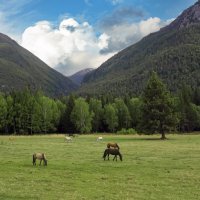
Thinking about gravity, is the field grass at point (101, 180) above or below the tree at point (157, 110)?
below

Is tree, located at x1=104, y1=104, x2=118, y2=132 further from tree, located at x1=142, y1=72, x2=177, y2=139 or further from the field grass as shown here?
the field grass

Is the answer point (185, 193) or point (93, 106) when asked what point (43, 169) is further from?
point (93, 106)

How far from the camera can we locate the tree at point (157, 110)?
3546 inches

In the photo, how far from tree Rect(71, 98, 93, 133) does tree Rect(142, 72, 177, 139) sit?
55.5 meters

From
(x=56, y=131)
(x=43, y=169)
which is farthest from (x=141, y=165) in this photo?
(x=56, y=131)

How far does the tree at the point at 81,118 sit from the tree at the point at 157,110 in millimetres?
55539

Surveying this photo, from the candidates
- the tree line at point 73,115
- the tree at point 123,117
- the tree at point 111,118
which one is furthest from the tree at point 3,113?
the tree at point 123,117

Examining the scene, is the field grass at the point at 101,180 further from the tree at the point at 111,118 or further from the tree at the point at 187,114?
the tree at the point at 111,118

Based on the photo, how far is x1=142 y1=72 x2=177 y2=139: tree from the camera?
90.1 m

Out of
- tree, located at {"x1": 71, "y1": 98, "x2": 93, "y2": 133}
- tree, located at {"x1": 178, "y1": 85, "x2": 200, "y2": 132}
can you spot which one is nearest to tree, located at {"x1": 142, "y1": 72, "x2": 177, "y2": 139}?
tree, located at {"x1": 178, "y1": 85, "x2": 200, "y2": 132}

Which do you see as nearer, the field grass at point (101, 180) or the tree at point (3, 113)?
the field grass at point (101, 180)

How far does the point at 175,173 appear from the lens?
31.7 metres

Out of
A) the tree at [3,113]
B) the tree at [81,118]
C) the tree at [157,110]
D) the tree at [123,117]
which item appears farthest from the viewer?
the tree at [123,117]

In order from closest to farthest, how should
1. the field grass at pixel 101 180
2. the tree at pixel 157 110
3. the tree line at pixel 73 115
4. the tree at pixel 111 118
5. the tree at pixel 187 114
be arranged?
the field grass at pixel 101 180, the tree at pixel 157 110, the tree line at pixel 73 115, the tree at pixel 187 114, the tree at pixel 111 118
